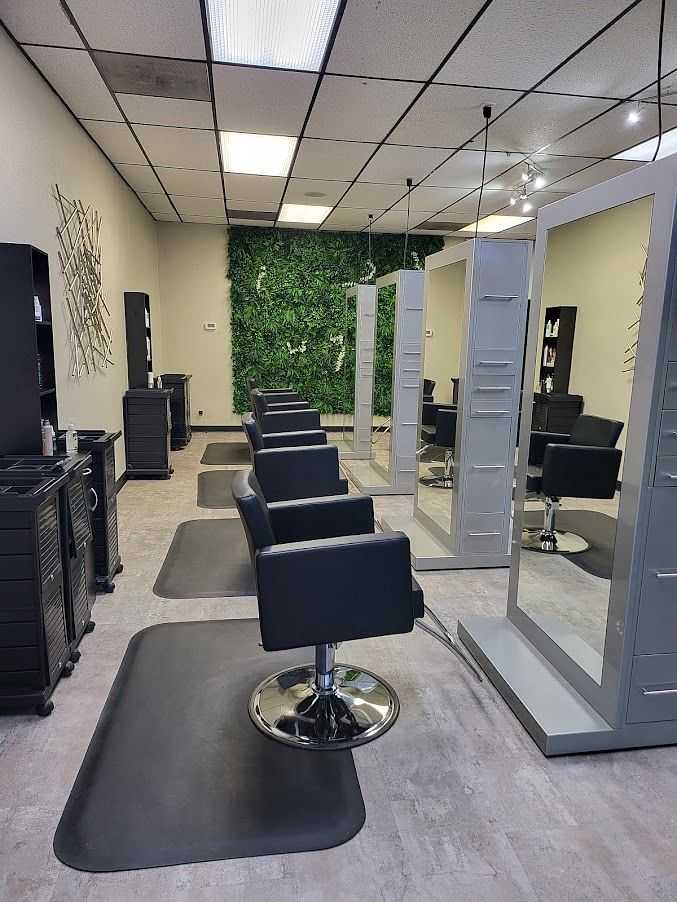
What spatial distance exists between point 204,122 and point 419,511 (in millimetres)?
3020

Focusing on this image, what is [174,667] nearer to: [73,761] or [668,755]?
[73,761]

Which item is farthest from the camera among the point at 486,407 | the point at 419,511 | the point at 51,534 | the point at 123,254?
the point at 123,254

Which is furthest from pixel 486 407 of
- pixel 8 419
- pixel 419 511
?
pixel 8 419

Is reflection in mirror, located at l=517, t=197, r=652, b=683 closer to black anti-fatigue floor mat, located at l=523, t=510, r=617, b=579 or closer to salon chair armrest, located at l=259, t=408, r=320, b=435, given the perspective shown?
black anti-fatigue floor mat, located at l=523, t=510, r=617, b=579

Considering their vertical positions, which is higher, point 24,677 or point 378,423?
point 378,423

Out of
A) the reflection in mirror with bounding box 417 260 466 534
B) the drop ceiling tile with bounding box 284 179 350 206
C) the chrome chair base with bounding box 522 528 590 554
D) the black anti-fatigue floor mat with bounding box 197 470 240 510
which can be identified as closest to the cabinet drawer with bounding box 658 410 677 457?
the chrome chair base with bounding box 522 528 590 554

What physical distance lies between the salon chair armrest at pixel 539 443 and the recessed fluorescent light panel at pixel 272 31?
2041 mm

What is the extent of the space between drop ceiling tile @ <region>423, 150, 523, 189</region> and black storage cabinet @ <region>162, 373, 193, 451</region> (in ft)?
11.3

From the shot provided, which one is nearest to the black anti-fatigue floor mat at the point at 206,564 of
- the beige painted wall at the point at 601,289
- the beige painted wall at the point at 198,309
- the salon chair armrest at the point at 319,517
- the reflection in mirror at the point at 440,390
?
the salon chair armrest at the point at 319,517

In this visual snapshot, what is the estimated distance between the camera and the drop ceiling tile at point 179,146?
4109mm

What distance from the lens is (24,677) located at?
211cm

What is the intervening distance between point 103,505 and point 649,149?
4467 millimetres

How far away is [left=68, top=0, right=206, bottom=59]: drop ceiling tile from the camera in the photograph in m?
2.56

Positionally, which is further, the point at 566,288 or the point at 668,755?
the point at 566,288
